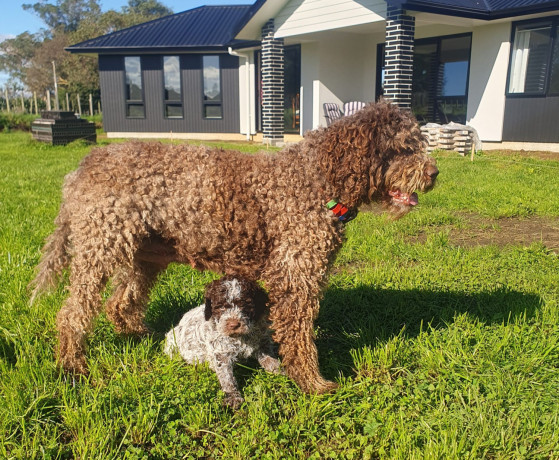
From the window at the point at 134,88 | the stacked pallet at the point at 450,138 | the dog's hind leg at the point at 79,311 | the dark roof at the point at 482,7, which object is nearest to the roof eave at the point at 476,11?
the dark roof at the point at 482,7

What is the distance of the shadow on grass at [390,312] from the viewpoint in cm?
352

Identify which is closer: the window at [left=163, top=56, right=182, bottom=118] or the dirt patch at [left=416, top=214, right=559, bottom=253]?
the dirt patch at [left=416, top=214, right=559, bottom=253]

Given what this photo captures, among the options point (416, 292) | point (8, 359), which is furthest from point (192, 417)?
point (416, 292)

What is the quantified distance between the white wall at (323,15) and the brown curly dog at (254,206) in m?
12.3

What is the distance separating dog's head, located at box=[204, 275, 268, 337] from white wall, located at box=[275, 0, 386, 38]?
12.7 meters

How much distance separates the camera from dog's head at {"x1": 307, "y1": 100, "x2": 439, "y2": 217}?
2795 mm

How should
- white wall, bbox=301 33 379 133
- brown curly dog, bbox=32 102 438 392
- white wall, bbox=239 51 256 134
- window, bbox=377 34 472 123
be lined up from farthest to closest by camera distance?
white wall, bbox=239 51 256 134
white wall, bbox=301 33 379 133
window, bbox=377 34 472 123
brown curly dog, bbox=32 102 438 392

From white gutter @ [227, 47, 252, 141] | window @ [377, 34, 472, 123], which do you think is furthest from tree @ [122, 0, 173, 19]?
window @ [377, 34, 472, 123]

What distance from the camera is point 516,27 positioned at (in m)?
14.0

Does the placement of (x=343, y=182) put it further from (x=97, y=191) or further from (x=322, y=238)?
(x=97, y=191)

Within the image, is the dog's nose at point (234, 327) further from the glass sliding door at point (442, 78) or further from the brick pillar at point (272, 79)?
the brick pillar at point (272, 79)

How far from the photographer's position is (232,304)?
9.77 ft

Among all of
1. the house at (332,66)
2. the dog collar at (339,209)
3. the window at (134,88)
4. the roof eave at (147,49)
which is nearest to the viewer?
the dog collar at (339,209)

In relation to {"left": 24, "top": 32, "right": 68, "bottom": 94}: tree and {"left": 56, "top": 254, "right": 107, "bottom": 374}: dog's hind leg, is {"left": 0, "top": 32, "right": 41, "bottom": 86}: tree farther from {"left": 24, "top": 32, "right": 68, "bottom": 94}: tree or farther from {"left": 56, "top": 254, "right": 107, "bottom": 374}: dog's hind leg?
{"left": 56, "top": 254, "right": 107, "bottom": 374}: dog's hind leg
